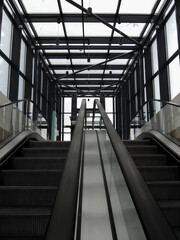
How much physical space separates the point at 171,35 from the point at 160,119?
214 inches

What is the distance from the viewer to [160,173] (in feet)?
11.6

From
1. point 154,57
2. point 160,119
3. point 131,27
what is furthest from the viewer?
point 154,57

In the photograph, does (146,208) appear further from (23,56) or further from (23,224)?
(23,56)

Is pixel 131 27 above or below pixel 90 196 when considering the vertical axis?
above

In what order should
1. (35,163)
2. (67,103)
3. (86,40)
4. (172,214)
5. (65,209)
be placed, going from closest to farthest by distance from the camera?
(65,209) → (172,214) → (35,163) → (86,40) → (67,103)

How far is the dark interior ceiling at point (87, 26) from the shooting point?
9195mm

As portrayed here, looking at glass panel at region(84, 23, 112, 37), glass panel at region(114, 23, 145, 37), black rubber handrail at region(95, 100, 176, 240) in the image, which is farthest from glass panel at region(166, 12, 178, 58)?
black rubber handrail at region(95, 100, 176, 240)

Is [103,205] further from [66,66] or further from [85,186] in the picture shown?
[66,66]

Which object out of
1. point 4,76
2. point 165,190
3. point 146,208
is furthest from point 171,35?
point 146,208

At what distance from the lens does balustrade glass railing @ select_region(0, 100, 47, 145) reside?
4.36m

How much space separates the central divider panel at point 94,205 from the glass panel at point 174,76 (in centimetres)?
613

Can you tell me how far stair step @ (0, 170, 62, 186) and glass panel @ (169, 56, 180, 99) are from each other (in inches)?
274

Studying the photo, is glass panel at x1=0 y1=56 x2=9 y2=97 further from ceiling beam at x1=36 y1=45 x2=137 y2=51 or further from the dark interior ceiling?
ceiling beam at x1=36 y1=45 x2=137 y2=51

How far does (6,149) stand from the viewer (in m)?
3.92
